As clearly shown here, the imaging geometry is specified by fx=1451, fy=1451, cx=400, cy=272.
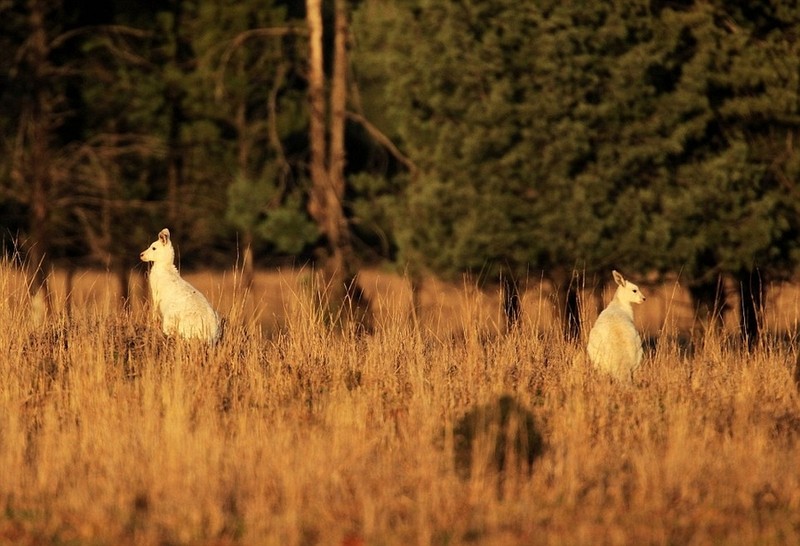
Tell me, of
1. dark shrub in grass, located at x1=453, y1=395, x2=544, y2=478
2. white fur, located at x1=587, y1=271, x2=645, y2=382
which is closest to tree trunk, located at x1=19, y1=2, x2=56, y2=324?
white fur, located at x1=587, y1=271, x2=645, y2=382

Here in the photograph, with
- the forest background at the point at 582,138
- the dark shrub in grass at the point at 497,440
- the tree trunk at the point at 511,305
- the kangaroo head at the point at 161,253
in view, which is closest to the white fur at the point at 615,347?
the tree trunk at the point at 511,305

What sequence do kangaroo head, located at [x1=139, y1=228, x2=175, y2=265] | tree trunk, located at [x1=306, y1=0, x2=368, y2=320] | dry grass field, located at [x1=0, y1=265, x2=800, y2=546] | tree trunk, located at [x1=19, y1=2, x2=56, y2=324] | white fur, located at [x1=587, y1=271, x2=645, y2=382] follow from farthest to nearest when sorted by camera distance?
tree trunk, located at [x1=19, y1=2, x2=56, y2=324] < tree trunk, located at [x1=306, y1=0, x2=368, y2=320] < kangaroo head, located at [x1=139, y1=228, x2=175, y2=265] < white fur, located at [x1=587, y1=271, x2=645, y2=382] < dry grass field, located at [x1=0, y1=265, x2=800, y2=546]

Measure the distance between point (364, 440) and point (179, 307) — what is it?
122 inches

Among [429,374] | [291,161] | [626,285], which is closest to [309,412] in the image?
[429,374]

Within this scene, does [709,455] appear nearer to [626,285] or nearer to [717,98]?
[626,285]

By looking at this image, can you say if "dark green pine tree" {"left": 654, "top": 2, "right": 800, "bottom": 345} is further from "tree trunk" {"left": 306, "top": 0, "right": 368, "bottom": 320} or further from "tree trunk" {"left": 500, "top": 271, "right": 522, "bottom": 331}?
"tree trunk" {"left": 306, "top": 0, "right": 368, "bottom": 320}

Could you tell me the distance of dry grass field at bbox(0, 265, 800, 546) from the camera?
306 inches

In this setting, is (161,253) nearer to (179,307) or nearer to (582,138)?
(179,307)

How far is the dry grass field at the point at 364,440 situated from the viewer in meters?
7.77

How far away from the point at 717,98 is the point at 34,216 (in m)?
12.7

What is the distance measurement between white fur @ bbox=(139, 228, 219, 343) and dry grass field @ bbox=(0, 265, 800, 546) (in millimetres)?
217

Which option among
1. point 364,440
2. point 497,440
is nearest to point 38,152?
point 364,440

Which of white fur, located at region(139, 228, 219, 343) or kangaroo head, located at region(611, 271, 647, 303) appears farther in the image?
kangaroo head, located at region(611, 271, 647, 303)

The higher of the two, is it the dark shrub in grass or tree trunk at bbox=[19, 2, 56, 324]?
tree trunk at bbox=[19, 2, 56, 324]
